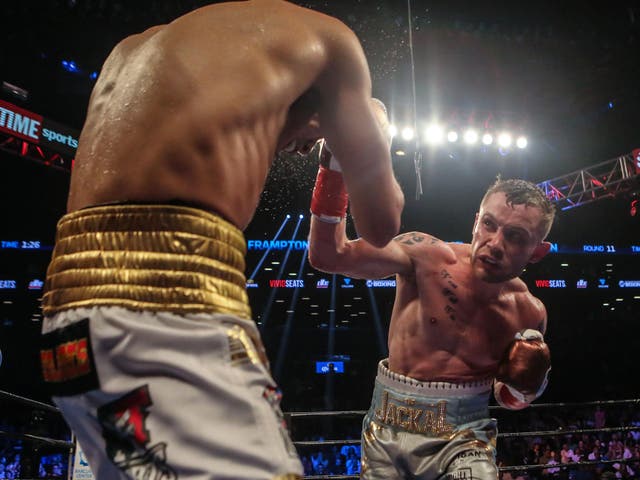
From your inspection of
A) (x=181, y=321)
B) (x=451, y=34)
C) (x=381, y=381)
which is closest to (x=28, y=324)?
(x=451, y=34)

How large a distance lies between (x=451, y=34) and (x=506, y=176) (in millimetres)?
5338

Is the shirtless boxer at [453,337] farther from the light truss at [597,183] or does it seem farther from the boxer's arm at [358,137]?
the light truss at [597,183]

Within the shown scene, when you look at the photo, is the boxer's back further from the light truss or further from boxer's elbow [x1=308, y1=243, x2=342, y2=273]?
the light truss

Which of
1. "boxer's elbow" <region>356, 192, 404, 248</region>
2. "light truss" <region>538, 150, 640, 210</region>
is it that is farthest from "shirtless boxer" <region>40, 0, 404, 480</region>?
"light truss" <region>538, 150, 640, 210</region>

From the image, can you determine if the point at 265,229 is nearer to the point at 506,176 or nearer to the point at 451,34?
the point at 506,176

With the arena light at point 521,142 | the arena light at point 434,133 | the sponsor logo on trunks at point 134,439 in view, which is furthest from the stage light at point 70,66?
the sponsor logo on trunks at point 134,439

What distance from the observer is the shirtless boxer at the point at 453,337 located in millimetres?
2193

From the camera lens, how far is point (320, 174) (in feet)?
5.86

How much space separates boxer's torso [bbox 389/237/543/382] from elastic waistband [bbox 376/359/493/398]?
0.03 meters

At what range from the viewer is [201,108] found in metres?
0.98

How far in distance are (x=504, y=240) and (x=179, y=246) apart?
1815mm

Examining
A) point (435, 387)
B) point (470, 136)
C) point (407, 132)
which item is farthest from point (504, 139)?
point (435, 387)

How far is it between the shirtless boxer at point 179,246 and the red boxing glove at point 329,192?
49 centimetres

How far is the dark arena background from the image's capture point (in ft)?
25.1
